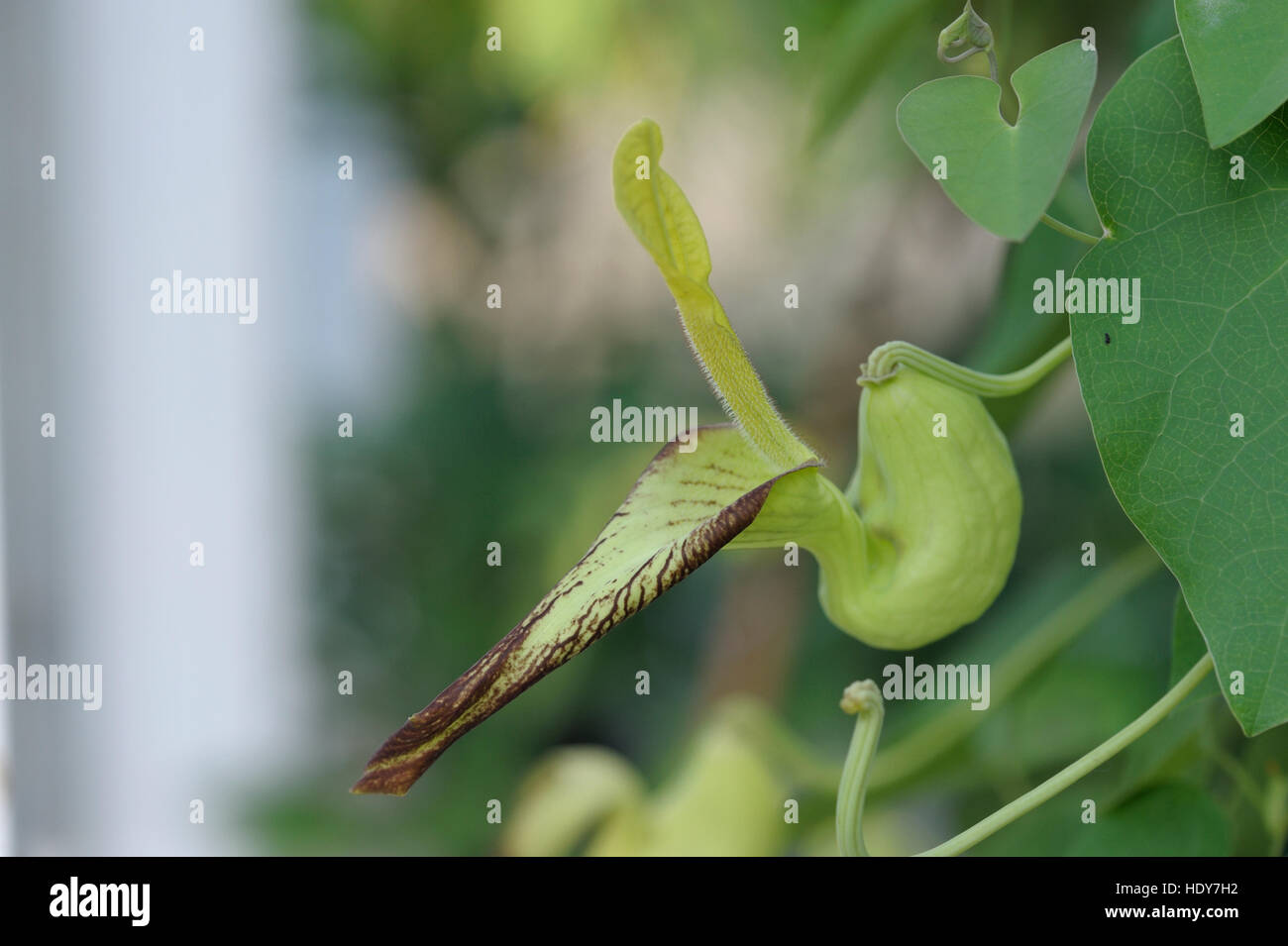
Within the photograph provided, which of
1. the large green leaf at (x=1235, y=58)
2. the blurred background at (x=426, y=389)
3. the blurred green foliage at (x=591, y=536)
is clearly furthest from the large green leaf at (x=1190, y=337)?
the blurred background at (x=426, y=389)

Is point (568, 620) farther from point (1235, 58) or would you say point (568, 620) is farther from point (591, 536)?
point (591, 536)

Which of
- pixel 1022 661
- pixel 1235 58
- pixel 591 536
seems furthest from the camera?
pixel 591 536

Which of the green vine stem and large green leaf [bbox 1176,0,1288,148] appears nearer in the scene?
large green leaf [bbox 1176,0,1288,148]

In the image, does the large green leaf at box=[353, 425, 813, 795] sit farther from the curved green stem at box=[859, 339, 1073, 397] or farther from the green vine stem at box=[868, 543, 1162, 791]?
the green vine stem at box=[868, 543, 1162, 791]

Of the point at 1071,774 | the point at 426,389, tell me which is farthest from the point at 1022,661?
the point at 426,389

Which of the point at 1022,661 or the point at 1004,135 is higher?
the point at 1004,135

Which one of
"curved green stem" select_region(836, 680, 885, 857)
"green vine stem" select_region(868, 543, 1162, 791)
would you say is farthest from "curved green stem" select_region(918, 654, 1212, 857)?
"green vine stem" select_region(868, 543, 1162, 791)

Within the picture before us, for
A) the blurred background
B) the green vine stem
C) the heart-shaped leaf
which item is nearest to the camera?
the heart-shaped leaf
